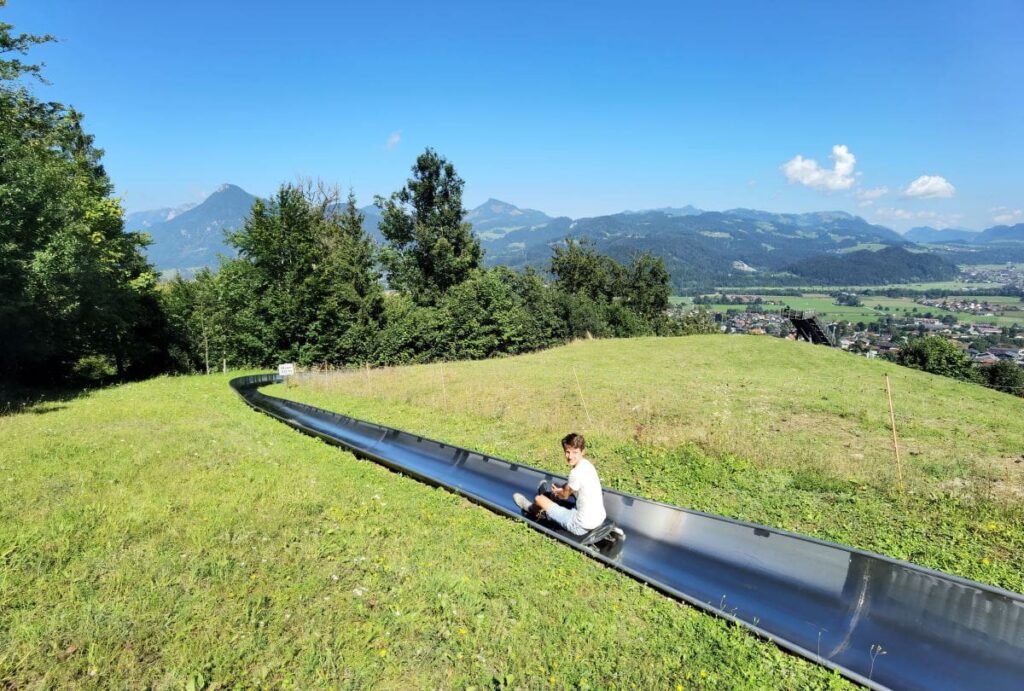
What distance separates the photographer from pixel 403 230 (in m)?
58.3

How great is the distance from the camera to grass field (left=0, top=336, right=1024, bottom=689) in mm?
5426

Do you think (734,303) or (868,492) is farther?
(734,303)

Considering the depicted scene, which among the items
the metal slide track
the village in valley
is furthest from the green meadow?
the metal slide track

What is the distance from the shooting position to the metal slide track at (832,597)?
5719mm

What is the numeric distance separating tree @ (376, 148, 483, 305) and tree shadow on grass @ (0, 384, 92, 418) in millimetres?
33579

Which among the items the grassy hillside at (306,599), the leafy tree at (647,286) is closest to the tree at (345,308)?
the grassy hillside at (306,599)

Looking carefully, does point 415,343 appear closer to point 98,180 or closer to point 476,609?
point 98,180

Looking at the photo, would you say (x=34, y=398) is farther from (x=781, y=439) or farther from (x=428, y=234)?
(x=428, y=234)

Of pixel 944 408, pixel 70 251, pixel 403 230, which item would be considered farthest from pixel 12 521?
pixel 403 230

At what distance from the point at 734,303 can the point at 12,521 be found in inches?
6896

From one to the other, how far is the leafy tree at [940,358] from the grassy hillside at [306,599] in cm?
4965

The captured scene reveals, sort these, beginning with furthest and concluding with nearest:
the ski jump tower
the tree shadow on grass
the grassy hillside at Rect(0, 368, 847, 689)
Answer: the ski jump tower, the tree shadow on grass, the grassy hillside at Rect(0, 368, 847, 689)

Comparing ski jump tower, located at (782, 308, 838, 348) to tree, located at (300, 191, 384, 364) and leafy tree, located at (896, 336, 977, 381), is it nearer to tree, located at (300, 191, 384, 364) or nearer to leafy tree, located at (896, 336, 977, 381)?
leafy tree, located at (896, 336, 977, 381)

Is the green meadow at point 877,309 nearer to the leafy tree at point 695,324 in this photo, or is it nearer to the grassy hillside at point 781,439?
the leafy tree at point 695,324
